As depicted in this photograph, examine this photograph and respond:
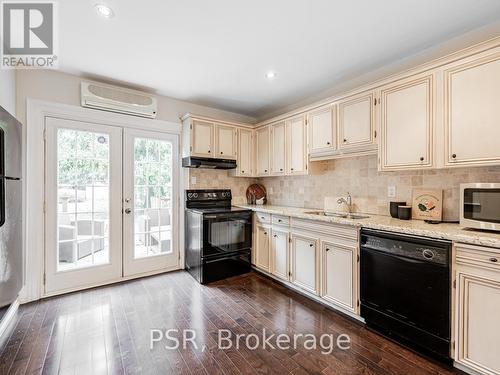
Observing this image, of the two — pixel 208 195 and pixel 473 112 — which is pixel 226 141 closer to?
pixel 208 195

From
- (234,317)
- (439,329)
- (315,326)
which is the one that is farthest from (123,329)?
(439,329)

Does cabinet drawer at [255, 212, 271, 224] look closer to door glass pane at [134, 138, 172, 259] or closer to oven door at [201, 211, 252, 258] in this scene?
oven door at [201, 211, 252, 258]

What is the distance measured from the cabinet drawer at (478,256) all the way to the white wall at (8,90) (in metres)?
3.76

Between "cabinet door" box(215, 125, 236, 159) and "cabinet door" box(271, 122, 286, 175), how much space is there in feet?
1.98

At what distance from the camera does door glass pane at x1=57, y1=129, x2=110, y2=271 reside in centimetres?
278

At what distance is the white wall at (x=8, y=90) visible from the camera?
6.95ft

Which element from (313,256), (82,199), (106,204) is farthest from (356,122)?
(82,199)

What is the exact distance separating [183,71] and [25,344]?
112 inches

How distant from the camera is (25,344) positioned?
1.90m

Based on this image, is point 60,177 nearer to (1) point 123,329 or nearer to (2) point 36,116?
(2) point 36,116

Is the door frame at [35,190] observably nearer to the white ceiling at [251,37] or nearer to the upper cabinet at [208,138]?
the white ceiling at [251,37]

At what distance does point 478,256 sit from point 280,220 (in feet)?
6.05

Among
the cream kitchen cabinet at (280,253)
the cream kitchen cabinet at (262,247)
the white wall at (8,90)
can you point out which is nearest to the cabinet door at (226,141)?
the cream kitchen cabinet at (262,247)

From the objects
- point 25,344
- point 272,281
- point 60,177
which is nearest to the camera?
point 25,344
